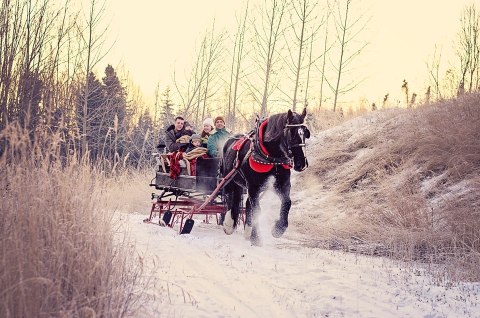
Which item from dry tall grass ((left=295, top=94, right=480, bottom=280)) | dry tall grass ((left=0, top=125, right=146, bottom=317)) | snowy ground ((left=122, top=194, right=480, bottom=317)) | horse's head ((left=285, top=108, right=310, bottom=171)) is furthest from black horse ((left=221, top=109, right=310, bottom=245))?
dry tall grass ((left=0, top=125, right=146, bottom=317))

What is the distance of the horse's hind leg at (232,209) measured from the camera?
7152 mm

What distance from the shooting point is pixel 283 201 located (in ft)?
21.1

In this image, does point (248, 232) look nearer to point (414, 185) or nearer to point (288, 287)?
point (288, 287)

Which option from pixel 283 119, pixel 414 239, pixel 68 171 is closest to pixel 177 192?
pixel 283 119

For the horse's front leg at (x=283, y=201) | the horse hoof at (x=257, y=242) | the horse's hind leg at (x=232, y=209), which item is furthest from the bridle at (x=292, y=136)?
the horse's hind leg at (x=232, y=209)

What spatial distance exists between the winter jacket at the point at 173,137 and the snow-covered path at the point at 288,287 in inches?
105

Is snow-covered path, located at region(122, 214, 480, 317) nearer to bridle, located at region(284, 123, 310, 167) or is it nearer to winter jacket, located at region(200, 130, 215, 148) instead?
bridle, located at region(284, 123, 310, 167)

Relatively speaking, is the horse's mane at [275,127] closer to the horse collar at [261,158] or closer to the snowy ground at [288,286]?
the horse collar at [261,158]

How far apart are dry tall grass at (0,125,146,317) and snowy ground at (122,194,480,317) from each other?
1.21ft

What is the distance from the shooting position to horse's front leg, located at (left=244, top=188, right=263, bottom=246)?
6.30 metres

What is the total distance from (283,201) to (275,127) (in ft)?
3.39

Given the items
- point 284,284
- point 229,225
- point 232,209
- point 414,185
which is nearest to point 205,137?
point 232,209

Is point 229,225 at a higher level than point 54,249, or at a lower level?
lower

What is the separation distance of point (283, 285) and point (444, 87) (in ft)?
49.2
